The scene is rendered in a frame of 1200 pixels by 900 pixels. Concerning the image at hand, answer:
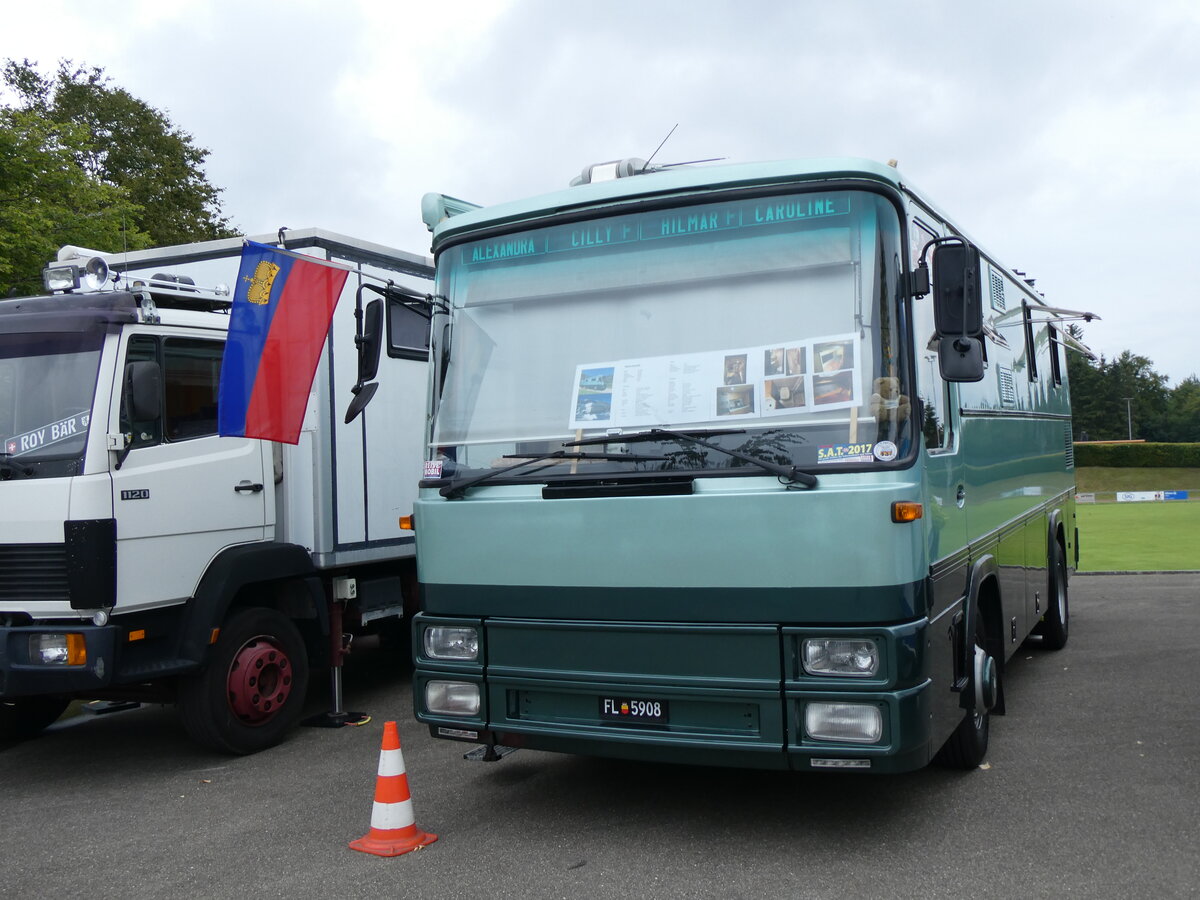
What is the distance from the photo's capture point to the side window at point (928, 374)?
4.72 m

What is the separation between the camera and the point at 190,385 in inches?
272

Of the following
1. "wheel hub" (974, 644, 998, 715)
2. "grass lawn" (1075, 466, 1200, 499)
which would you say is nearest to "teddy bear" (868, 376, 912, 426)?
"wheel hub" (974, 644, 998, 715)

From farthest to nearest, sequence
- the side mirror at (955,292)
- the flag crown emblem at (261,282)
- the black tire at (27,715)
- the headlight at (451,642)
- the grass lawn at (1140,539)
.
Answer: the grass lawn at (1140,539) → the black tire at (27,715) → the flag crown emblem at (261,282) → the headlight at (451,642) → the side mirror at (955,292)

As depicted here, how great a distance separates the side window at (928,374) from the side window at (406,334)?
428 cm

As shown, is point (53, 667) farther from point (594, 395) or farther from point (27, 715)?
point (594, 395)

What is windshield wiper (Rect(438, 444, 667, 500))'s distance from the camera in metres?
4.73

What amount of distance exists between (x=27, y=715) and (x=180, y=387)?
2.88m

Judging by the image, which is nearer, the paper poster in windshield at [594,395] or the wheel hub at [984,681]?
the paper poster in windshield at [594,395]

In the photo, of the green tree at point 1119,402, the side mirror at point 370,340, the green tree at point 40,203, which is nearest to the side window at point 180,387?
the side mirror at point 370,340

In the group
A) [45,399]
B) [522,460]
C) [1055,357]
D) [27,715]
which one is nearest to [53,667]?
[45,399]

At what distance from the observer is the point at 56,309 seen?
21.5 feet

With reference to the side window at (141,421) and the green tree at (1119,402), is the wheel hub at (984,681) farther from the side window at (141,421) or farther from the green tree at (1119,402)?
the green tree at (1119,402)

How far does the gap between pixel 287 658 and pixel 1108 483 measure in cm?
5823

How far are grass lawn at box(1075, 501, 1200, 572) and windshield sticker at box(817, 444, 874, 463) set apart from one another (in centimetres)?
1400
